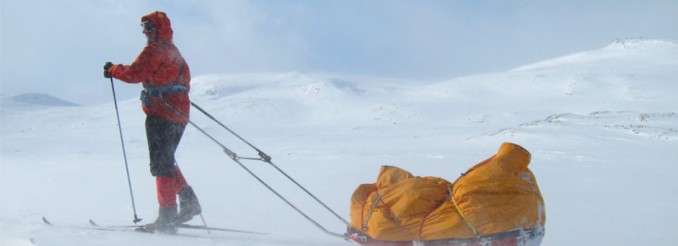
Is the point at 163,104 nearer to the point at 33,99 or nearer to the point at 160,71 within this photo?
the point at 160,71

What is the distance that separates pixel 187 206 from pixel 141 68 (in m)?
1.16

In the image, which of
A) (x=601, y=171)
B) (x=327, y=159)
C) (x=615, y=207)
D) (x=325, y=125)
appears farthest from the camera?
(x=325, y=125)

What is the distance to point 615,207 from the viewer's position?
5.15 meters

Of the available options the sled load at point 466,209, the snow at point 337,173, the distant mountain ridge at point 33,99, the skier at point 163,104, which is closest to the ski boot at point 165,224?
the skier at point 163,104

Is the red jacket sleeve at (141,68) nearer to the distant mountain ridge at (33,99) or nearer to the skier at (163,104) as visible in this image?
the skier at (163,104)

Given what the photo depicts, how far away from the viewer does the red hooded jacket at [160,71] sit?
3.75m

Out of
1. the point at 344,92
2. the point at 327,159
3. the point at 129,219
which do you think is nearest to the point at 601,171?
the point at 327,159

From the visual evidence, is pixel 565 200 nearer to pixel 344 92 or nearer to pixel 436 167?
pixel 436 167

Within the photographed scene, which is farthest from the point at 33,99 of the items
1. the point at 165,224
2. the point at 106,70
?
the point at 165,224

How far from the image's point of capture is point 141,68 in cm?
374

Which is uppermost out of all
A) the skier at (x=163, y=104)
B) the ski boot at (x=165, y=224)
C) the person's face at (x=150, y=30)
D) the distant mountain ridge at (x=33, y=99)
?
the distant mountain ridge at (x=33, y=99)

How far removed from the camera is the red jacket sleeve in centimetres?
373

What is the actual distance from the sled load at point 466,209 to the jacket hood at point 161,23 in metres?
2.14

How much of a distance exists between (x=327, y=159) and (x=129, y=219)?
6986 millimetres
